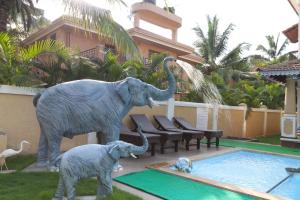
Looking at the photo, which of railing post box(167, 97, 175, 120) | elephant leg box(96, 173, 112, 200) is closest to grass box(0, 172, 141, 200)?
elephant leg box(96, 173, 112, 200)

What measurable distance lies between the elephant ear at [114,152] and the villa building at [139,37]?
1046 cm

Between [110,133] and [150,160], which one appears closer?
[110,133]

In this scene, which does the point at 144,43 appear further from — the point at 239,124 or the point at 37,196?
→ the point at 37,196

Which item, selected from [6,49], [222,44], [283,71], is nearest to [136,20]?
[222,44]

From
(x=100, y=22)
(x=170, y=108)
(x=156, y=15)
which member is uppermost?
(x=156, y=15)

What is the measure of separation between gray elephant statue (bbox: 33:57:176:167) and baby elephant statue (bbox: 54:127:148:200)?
1937mm

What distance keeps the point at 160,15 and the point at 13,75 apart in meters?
15.1

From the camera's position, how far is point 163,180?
20.7ft

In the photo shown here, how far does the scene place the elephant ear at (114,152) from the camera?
13.1ft

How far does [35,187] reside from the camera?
5.04m

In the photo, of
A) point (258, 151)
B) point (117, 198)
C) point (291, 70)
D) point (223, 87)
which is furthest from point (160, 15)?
point (117, 198)

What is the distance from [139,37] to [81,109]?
41.0 feet

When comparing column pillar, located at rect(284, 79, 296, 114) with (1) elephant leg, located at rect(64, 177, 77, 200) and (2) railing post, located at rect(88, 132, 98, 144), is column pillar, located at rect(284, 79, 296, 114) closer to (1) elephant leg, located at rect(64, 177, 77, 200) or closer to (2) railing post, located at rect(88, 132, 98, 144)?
(2) railing post, located at rect(88, 132, 98, 144)

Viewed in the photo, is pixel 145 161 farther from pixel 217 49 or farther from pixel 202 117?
pixel 217 49
